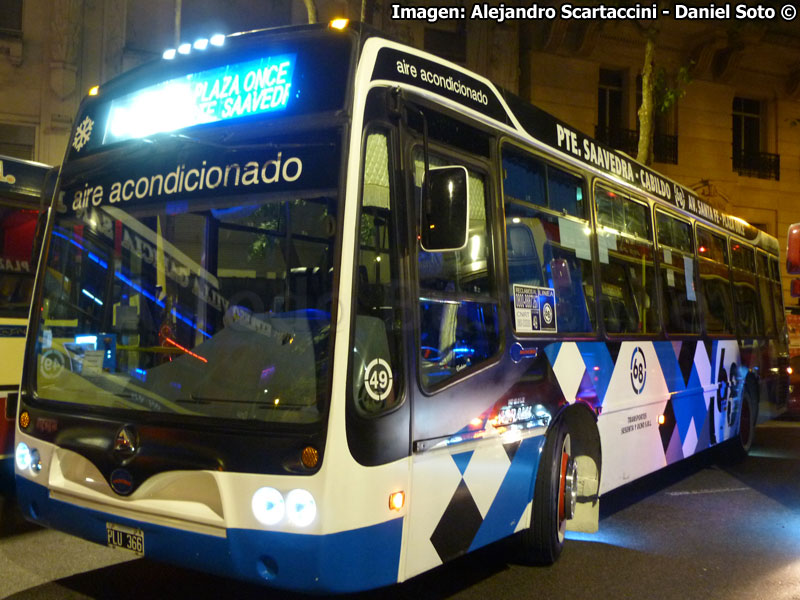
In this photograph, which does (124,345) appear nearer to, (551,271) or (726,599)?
(551,271)

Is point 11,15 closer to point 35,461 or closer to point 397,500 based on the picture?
point 35,461

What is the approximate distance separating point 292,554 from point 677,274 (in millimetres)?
5417

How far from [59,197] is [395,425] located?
2.46m

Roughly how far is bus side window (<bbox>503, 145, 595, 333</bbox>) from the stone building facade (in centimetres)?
1023

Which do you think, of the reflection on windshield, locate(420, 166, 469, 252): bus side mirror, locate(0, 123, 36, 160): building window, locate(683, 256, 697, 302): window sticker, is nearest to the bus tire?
locate(683, 256, 697, 302): window sticker

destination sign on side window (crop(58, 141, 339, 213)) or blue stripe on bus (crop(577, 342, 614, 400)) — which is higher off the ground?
destination sign on side window (crop(58, 141, 339, 213))

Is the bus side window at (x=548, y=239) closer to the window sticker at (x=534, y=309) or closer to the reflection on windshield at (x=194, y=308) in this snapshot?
the window sticker at (x=534, y=309)

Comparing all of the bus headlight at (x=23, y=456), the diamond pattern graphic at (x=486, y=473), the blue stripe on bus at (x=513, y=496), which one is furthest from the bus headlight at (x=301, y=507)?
the bus headlight at (x=23, y=456)

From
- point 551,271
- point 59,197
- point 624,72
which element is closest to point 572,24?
point 624,72

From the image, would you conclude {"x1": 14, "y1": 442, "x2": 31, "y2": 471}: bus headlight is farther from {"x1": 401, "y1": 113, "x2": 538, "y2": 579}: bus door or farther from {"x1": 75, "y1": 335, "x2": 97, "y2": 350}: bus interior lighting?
{"x1": 401, "y1": 113, "x2": 538, "y2": 579}: bus door

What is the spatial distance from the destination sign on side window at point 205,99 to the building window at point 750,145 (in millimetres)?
21664

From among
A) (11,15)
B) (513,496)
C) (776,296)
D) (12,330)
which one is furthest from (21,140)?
(513,496)

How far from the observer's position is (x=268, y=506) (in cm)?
376

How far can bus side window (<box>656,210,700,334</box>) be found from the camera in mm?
7723
